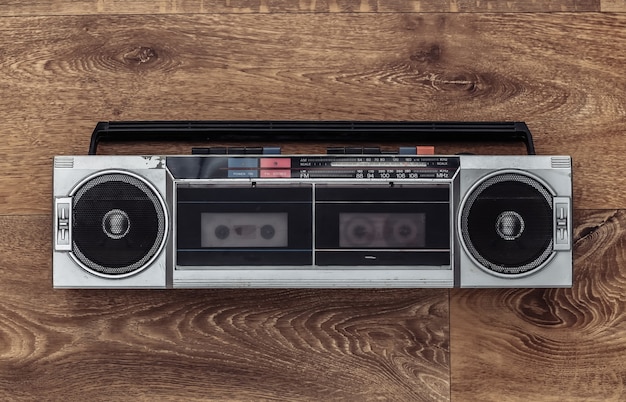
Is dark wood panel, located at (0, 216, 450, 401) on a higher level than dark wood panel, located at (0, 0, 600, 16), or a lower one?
lower

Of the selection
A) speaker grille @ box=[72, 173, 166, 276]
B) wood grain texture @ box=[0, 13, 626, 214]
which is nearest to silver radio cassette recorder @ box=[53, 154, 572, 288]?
speaker grille @ box=[72, 173, 166, 276]

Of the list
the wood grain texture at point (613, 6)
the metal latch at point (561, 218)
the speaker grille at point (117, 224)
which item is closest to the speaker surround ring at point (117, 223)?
the speaker grille at point (117, 224)

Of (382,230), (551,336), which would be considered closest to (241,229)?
(382,230)

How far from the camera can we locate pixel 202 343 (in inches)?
41.7

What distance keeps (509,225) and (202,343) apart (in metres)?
0.53

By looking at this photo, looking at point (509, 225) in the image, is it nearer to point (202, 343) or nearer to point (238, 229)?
point (238, 229)

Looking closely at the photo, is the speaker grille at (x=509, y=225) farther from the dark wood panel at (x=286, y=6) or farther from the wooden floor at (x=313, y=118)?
the dark wood panel at (x=286, y=6)

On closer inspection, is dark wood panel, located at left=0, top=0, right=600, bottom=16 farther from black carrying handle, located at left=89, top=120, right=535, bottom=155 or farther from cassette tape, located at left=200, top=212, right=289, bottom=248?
cassette tape, located at left=200, top=212, right=289, bottom=248

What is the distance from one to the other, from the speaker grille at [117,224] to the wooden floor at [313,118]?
0.10 meters

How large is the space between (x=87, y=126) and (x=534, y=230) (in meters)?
0.74

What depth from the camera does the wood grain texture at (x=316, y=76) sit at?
1070 mm

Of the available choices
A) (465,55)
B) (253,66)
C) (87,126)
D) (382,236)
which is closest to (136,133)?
(87,126)

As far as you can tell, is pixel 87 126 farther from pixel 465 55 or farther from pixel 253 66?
pixel 465 55

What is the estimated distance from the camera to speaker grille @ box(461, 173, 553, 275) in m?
0.98
